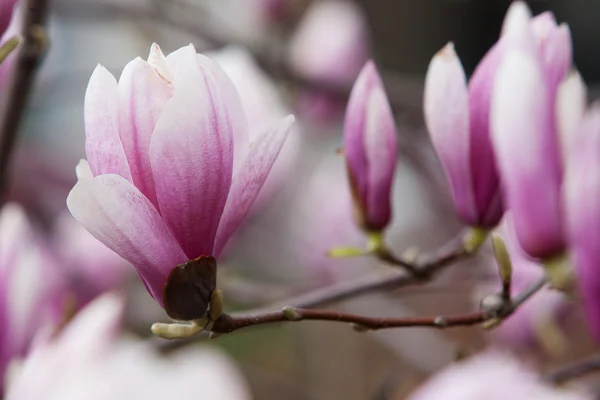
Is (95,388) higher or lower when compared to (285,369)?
higher

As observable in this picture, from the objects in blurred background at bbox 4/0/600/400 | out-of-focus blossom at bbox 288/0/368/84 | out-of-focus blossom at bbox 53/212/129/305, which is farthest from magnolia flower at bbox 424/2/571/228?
out-of-focus blossom at bbox 288/0/368/84

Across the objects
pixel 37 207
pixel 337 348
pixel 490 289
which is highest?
pixel 490 289

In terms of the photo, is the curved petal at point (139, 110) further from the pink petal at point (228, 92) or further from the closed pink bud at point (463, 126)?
the closed pink bud at point (463, 126)

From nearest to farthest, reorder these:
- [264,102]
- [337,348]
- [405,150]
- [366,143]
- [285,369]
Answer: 1. [366,143]
2. [264,102]
3. [405,150]
4. [337,348]
5. [285,369]

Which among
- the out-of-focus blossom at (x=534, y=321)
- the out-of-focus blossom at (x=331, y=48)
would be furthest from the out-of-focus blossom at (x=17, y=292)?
the out-of-focus blossom at (x=331, y=48)

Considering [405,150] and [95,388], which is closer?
[95,388]

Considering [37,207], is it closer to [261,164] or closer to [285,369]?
[285,369]

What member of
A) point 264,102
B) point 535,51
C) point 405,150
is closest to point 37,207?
point 405,150

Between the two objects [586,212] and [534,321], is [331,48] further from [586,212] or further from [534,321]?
[586,212]
